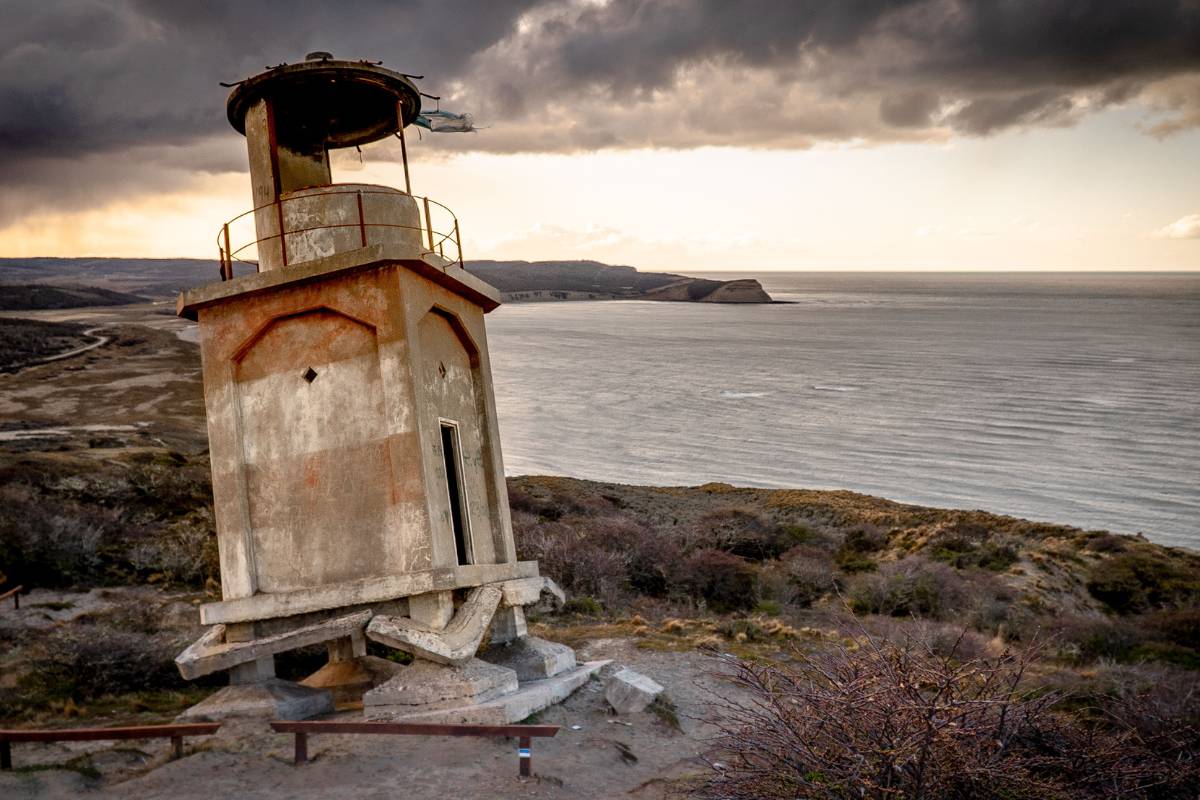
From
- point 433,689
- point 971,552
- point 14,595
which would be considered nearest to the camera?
point 433,689

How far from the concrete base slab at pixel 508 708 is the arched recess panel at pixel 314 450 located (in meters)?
1.47

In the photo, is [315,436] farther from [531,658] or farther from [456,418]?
[531,658]

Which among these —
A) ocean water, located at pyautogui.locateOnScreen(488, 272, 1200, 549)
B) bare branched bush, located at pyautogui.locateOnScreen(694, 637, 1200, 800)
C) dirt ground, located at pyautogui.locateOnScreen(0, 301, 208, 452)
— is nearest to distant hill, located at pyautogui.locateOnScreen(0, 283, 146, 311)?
dirt ground, located at pyautogui.locateOnScreen(0, 301, 208, 452)

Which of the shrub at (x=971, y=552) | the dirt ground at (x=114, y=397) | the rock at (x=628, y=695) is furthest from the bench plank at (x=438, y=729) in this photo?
the dirt ground at (x=114, y=397)

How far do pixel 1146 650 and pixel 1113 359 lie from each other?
81.9 m

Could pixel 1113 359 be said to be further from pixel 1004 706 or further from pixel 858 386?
pixel 1004 706

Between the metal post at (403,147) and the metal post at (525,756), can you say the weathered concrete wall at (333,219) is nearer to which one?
the metal post at (403,147)

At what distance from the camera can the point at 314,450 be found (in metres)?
9.37

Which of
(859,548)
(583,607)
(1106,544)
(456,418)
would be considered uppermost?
(456,418)

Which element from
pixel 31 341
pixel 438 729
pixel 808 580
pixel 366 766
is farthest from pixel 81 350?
pixel 438 729

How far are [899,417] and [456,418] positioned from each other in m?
51.9

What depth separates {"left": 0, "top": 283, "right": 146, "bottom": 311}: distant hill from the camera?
110 m

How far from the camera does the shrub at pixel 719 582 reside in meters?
18.7

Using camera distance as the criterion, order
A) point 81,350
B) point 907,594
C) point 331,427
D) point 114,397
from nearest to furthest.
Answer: point 331,427
point 907,594
point 114,397
point 81,350
